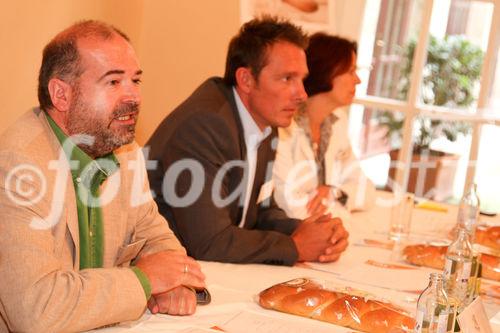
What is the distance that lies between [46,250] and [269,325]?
508 mm

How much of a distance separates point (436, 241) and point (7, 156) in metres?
1.66

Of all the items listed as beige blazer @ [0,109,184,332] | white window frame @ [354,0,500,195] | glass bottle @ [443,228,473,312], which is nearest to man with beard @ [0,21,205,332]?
beige blazer @ [0,109,184,332]

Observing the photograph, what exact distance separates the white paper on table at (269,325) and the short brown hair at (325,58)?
6.43 feet

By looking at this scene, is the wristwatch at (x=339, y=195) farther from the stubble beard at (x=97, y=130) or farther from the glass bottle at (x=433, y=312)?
the glass bottle at (x=433, y=312)

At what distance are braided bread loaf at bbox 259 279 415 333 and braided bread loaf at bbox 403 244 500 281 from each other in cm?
79

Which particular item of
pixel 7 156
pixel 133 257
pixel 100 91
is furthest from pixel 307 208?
pixel 7 156

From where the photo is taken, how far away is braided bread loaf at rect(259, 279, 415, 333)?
1795mm

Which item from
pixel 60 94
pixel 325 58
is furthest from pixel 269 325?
pixel 325 58

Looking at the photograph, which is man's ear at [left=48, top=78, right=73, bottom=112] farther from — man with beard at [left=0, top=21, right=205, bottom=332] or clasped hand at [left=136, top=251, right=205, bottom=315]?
clasped hand at [left=136, top=251, right=205, bottom=315]

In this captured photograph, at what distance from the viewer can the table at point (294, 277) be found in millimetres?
1749

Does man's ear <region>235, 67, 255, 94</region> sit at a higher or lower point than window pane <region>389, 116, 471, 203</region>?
higher

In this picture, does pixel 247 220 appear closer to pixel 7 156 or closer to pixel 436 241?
pixel 436 241

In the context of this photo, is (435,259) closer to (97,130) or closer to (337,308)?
(337,308)

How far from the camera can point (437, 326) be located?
158cm
